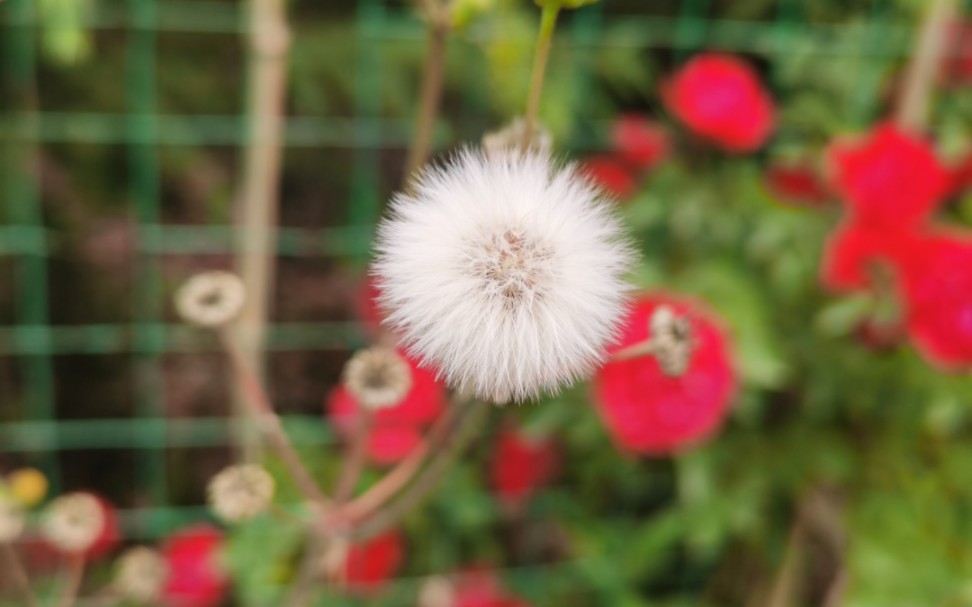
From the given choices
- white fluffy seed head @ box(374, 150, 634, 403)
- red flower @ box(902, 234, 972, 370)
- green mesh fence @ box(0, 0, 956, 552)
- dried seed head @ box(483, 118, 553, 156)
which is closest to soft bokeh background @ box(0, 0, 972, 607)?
green mesh fence @ box(0, 0, 956, 552)

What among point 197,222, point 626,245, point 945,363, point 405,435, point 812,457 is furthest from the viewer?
→ point 197,222

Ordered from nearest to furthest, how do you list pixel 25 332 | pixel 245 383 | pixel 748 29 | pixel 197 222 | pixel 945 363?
pixel 245 383, pixel 945 363, pixel 25 332, pixel 748 29, pixel 197 222

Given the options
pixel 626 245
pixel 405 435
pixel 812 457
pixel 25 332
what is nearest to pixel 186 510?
pixel 25 332

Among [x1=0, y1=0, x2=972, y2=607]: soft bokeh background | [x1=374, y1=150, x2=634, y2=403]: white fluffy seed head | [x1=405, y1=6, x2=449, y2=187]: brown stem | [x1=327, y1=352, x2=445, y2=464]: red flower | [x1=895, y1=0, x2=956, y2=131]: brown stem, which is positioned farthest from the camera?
[x1=895, y1=0, x2=956, y2=131]: brown stem

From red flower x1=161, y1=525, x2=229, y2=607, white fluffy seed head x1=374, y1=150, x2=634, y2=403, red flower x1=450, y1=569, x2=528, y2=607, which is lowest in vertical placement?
red flower x1=450, y1=569, x2=528, y2=607

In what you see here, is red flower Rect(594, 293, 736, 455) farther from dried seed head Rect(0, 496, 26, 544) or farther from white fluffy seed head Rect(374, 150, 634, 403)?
dried seed head Rect(0, 496, 26, 544)

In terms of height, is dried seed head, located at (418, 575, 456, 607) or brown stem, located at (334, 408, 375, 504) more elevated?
brown stem, located at (334, 408, 375, 504)

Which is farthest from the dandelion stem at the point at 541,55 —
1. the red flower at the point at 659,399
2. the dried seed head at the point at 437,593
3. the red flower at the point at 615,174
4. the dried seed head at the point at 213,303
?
the dried seed head at the point at 437,593

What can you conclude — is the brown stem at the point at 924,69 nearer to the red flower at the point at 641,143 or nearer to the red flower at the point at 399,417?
the red flower at the point at 641,143

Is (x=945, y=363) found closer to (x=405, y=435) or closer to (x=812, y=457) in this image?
(x=812, y=457)
